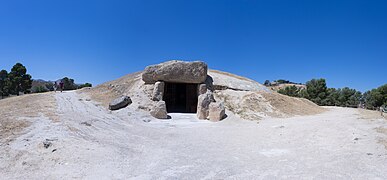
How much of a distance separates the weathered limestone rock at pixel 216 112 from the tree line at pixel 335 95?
2131cm

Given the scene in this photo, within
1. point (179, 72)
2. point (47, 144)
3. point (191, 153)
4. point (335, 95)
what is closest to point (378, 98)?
point (335, 95)

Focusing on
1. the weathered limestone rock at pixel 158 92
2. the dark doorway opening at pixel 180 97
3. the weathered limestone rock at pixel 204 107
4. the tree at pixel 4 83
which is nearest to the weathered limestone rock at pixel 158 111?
the weathered limestone rock at pixel 158 92

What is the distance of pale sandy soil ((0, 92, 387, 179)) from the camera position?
4.54m

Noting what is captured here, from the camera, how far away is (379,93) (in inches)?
1031

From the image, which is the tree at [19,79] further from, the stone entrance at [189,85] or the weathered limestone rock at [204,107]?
the weathered limestone rock at [204,107]

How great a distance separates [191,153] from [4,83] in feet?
126

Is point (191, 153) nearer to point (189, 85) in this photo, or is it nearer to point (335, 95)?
point (189, 85)

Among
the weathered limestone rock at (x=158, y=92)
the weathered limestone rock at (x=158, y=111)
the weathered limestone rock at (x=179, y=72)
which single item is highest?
the weathered limestone rock at (x=179, y=72)

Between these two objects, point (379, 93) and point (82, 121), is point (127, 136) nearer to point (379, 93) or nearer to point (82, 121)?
point (82, 121)

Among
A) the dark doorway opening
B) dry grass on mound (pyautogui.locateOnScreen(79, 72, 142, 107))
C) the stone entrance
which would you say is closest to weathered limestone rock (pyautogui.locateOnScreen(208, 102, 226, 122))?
the stone entrance

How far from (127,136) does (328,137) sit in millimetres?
6414

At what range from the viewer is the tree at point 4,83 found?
32438 millimetres

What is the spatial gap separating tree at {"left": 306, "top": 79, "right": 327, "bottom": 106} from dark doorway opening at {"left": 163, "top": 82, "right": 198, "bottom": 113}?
19.0 m

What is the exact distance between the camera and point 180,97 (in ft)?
63.9
